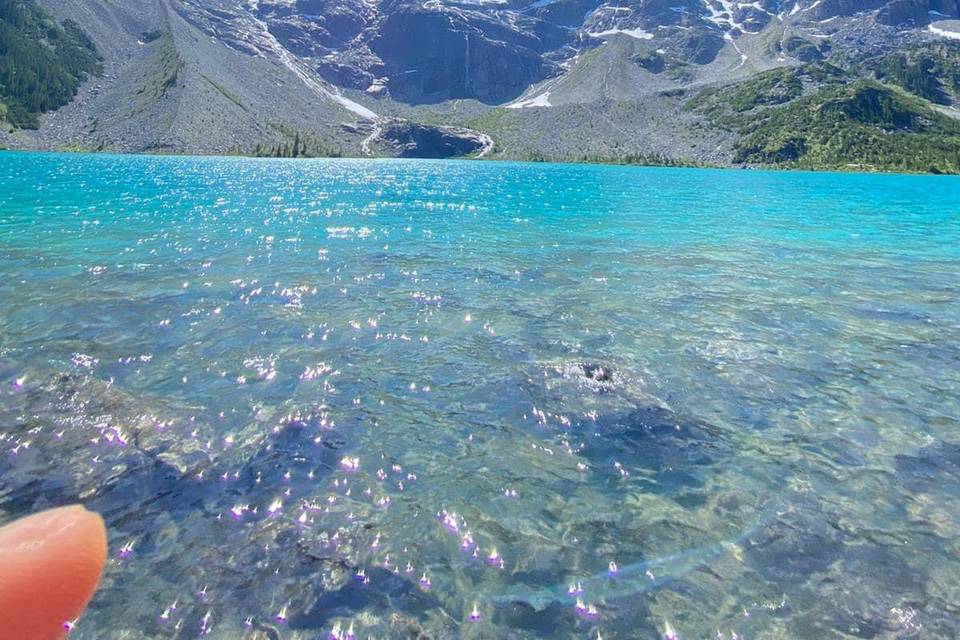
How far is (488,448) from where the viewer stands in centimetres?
955

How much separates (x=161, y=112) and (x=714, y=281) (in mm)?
227318

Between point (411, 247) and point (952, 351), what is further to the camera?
point (411, 247)

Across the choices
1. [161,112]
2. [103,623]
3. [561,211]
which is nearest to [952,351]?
[103,623]

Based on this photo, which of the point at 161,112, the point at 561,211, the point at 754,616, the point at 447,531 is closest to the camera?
the point at 754,616

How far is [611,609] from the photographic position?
627 cm

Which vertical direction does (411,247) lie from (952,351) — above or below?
below

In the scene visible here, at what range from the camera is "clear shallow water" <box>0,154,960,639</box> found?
6.38 m

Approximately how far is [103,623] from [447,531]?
13.1 ft

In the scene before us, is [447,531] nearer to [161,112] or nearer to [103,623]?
[103,623]

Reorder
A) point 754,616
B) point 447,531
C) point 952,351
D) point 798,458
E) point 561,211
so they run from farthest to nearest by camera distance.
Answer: point 561,211
point 952,351
point 798,458
point 447,531
point 754,616

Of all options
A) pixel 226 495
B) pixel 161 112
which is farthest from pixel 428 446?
pixel 161 112

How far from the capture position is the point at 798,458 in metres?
9.33

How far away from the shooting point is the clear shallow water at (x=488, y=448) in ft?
20.9

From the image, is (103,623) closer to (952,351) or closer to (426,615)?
(426,615)
